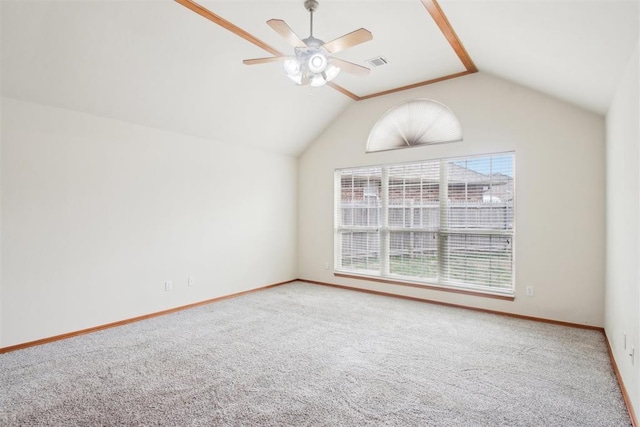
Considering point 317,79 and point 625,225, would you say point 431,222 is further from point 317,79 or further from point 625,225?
point 317,79

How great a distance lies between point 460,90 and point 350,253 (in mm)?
3013

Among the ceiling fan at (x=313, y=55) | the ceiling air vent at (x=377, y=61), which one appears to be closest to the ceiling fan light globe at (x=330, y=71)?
the ceiling fan at (x=313, y=55)

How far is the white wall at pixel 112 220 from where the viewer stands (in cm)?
325

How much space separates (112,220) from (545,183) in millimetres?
5047

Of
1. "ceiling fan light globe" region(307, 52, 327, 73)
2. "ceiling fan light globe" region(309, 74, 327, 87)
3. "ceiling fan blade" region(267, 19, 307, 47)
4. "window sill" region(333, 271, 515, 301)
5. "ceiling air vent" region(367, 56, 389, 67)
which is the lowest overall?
"window sill" region(333, 271, 515, 301)

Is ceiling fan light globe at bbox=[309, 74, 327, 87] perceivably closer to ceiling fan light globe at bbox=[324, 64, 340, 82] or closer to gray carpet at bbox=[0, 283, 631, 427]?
ceiling fan light globe at bbox=[324, 64, 340, 82]

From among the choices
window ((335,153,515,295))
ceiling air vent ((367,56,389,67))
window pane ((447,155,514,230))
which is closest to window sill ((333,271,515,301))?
window ((335,153,515,295))

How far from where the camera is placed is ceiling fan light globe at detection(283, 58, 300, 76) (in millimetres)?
2844

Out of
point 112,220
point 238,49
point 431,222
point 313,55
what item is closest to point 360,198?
point 431,222

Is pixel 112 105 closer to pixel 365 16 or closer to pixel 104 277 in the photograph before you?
pixel 104 277

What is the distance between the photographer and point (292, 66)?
288 centimetres

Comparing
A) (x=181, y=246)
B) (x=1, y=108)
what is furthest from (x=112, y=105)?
(x=181, y=246)

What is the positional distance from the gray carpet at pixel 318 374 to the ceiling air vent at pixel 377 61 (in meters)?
3.12

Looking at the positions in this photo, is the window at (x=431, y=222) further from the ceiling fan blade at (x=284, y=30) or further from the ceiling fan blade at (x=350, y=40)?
the ceiling fan blade at (x=284, y=30)
